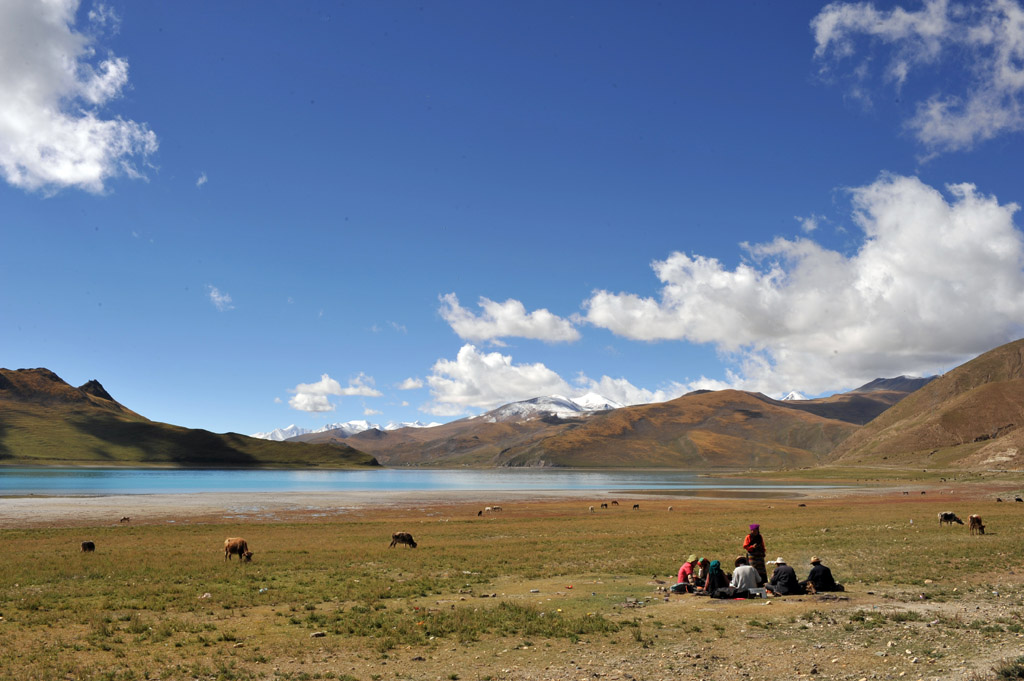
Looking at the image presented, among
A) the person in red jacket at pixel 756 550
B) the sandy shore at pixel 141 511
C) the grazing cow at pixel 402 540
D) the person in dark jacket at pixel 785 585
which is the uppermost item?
the person in red jacket at pixel 756 550

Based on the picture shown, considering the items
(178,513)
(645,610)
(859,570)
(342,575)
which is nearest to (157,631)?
(342,575)

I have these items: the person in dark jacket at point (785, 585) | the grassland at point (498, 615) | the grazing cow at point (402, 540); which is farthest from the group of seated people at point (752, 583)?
the grazing cow at point (402, 540)

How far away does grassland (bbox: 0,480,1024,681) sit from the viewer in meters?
14.7

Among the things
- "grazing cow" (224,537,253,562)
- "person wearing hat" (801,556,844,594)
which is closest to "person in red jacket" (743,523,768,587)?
"person wearing hat" (801,556,844,594)

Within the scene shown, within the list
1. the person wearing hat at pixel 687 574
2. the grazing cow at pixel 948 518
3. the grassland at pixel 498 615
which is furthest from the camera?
the grazing cow at pixel 948 518

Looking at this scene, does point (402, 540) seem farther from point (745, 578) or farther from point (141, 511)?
point (141, 511)

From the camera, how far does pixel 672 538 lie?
136 feet

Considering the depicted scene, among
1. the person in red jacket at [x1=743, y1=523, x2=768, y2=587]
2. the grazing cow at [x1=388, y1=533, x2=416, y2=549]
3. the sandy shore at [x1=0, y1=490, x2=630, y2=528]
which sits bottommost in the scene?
the sandy shore at [x1=0, y1=490, x2=630, y2=528]

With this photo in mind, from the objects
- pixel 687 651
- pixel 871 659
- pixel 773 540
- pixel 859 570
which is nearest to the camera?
pixel 871 659

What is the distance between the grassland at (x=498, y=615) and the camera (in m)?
14.7

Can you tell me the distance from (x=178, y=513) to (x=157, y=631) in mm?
62535

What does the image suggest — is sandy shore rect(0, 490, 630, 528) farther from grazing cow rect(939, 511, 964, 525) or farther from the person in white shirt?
grazing cow rect(939, 511, 964, 525)

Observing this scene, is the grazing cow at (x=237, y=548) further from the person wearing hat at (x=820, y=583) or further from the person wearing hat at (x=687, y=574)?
the person wearing hat at (x=820, y=583)

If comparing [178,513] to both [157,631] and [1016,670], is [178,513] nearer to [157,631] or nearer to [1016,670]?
[157,631]
